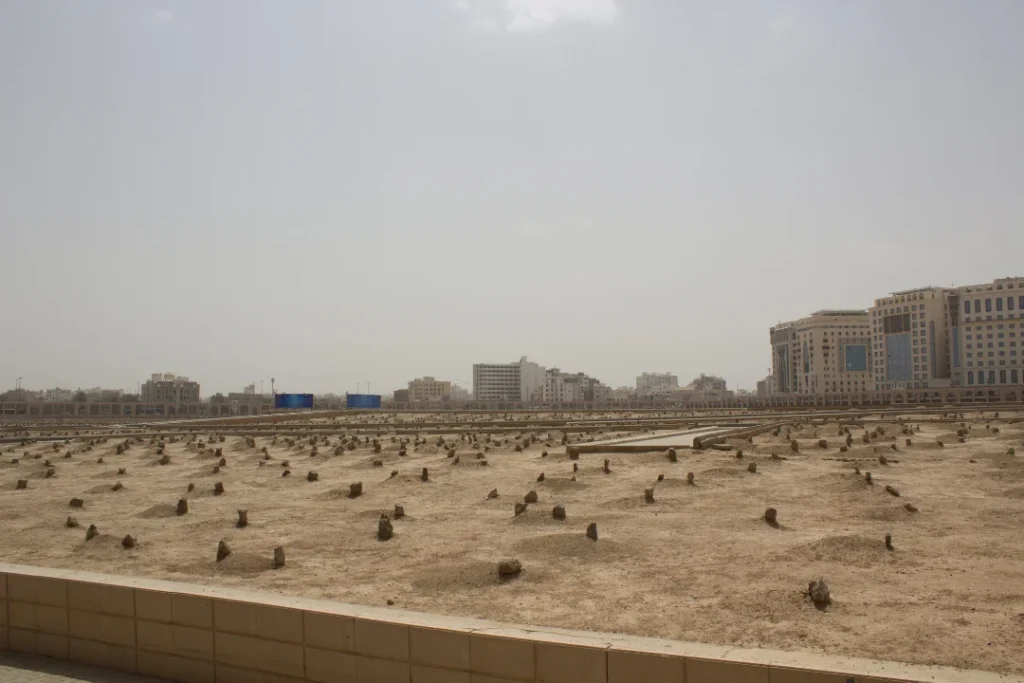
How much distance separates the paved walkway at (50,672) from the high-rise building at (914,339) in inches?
7430

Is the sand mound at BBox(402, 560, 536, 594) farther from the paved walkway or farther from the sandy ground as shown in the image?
the paved walkway

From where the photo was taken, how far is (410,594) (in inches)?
446

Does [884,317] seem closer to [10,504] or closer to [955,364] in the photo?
[955,364]

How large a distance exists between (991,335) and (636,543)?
588 ft

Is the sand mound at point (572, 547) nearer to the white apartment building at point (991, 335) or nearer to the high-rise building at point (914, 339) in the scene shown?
the white apartment building at point (991, 335)

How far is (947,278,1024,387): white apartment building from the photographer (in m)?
159

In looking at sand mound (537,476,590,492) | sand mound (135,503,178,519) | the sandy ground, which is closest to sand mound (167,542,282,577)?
the sandy ground

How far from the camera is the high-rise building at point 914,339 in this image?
175m

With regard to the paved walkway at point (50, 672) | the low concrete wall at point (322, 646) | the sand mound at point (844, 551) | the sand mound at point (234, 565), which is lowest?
the sand mound at point (234, 565)

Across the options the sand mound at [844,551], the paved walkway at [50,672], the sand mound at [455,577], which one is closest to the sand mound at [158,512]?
the sand mound at [455,577]

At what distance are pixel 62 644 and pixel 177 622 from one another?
5.66 feet

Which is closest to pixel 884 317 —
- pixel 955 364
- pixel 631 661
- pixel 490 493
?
pixel 955 364

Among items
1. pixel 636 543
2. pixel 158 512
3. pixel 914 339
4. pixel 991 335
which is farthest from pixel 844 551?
pixel 914 339

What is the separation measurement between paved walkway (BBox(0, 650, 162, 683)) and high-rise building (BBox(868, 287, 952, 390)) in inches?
7430
